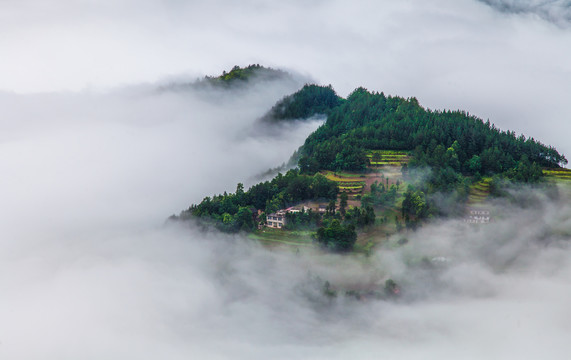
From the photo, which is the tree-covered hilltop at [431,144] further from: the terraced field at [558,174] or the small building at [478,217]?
the small building at [478,217]

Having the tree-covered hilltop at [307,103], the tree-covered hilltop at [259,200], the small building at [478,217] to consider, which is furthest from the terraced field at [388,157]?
the tree-covered hilltop at [307,103]

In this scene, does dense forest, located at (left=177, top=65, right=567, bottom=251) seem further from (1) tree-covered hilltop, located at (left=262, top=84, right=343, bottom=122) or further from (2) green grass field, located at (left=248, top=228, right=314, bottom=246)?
(1) tree-covered hilltop, located at (left=262, top=84, right=343, bottom=122)

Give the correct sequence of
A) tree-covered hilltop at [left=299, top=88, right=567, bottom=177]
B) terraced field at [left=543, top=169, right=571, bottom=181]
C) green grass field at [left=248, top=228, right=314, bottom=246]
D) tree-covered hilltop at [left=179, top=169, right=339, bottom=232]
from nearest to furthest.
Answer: green grass field at [left=248, top=228, right=314, bottom=246], tree-covered hilltop at [left=179, top=169, right=339, bottom=232], terraced field at [left=543, top=169, right=571, bottom=181], tree-covered hilltop at [left=299, top=88, right=567, bottom=177]

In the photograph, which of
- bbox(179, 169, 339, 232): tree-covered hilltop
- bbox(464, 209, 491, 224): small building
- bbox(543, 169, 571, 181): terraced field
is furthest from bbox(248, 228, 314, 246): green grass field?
bbox(543, 169, 571, 181): terraced field

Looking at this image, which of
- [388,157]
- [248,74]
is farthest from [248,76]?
[388,157]

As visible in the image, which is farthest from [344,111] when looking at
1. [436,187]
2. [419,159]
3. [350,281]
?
[350,281]

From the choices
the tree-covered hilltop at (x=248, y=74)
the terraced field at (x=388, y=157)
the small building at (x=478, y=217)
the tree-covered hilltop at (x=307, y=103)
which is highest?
the tree-covered hilltop at (x=248, y=74)
